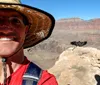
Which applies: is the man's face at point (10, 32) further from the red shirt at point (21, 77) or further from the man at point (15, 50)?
the red shirt at point (21, 77)

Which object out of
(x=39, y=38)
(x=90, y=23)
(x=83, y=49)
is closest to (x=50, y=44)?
(x=83, y=49)

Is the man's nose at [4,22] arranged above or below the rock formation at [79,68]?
above

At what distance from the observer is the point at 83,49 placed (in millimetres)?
8133

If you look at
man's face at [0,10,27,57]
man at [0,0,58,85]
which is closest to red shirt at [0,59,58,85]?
man at [0,0,58,85]

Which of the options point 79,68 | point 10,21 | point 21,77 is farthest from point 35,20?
point 79,68

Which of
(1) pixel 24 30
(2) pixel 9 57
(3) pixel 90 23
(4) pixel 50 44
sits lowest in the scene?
(3) pixel 90 23

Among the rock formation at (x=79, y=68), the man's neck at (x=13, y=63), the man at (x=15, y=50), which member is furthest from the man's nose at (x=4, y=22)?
the rock formation at (x=79, y=68)

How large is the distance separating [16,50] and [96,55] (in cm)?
589

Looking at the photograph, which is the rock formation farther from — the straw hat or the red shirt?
the red shirt

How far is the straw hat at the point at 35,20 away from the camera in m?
1.83

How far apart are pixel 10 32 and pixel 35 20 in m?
0.37

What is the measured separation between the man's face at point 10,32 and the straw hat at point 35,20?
0.18ft

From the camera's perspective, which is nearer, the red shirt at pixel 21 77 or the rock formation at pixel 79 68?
the red shirt at pixel 21 77

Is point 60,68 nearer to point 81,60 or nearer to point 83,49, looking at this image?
point 81,60
